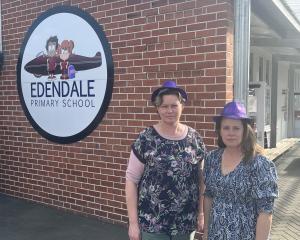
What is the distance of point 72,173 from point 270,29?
4.48 meters

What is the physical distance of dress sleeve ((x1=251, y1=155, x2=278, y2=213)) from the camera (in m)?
2.47

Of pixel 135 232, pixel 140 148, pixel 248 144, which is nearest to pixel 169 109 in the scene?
pixel 140 148

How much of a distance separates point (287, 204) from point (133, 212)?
4.36 metres

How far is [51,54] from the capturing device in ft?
19.1

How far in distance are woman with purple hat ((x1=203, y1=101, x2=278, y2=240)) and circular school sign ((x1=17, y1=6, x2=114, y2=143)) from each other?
2809mm

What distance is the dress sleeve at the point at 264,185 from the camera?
247 cm

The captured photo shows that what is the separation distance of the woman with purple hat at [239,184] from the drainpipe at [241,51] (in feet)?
5.66

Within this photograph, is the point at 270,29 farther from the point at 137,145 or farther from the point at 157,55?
the point at 137,145

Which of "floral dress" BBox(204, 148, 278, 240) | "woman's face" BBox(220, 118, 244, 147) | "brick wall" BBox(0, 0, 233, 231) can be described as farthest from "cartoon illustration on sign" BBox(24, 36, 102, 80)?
"floral dress" BBox(204, 148, 278, 240)

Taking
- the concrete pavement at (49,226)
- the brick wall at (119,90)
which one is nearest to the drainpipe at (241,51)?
the brick wall at (119,90)

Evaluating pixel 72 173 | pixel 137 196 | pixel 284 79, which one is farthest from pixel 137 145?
pixel 284 79

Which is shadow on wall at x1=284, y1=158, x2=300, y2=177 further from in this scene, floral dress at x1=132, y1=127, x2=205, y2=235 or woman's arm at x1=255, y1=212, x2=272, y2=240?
woman's arm at x1=255, y1=212, x2=272, y2=240

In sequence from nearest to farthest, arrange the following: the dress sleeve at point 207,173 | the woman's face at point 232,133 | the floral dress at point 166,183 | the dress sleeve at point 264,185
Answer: the dress sleeve at point 264,185 → the woman's face at point 232,133 → the dress sleeve at point 207,173 → the floral dress at point 166,183

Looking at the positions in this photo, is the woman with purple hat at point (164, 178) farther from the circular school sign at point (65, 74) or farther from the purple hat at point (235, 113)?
the circular school sign at point (65, 74)
